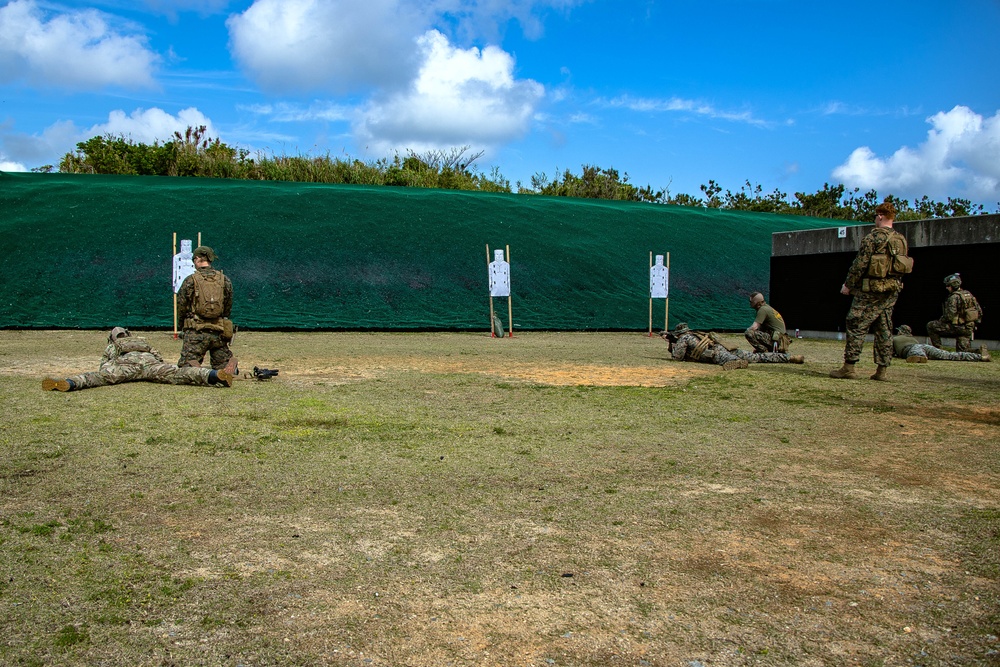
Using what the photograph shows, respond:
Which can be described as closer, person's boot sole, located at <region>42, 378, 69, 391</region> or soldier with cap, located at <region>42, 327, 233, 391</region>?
person's boot sole, located at <region>42, 378, 69, 391</region>

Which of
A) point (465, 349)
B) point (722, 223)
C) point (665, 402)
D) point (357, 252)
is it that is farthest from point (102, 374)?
point (722, 223)

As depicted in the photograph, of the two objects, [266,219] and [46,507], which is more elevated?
[266,219]

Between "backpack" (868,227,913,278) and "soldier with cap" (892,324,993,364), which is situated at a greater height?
"backpack" (868,227,913,278)

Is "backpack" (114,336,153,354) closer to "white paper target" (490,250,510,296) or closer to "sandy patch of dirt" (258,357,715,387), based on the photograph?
"sandy patch of dirt" (258,357,715,387)

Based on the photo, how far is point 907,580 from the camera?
2920 millimetres

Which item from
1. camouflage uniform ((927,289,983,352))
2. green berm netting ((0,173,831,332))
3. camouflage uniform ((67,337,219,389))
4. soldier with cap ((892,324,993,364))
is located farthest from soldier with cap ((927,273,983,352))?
camouflage uniform ((67,337,219,389))

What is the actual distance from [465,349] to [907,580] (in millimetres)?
10215

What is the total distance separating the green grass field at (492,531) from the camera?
2.45 m

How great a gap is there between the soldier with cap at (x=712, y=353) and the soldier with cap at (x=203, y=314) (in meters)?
5.58

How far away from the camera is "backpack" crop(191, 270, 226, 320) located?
26.9ft

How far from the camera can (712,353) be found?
10680 millimetres

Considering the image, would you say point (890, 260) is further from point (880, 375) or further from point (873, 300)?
point (880, 375)

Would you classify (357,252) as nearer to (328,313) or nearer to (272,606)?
(328,313)

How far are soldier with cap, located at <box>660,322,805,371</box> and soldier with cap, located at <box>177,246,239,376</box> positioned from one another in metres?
5.58
